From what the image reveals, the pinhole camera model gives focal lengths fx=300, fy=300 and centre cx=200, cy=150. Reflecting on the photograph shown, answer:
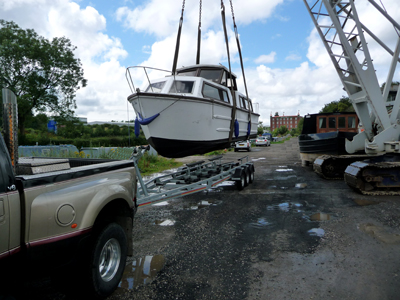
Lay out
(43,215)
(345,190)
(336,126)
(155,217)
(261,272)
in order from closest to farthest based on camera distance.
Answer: (43,215)
(261,272)
(155,217)
(345,190)
(336,126)

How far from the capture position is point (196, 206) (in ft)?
23.6

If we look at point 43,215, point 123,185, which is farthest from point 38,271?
point 123,185

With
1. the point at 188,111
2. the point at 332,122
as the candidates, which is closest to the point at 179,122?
the point at 188,111

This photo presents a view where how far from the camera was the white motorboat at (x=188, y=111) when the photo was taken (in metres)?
6.98

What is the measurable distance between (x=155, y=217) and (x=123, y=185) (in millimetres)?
2958

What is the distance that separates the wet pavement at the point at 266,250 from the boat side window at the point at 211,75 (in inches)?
141

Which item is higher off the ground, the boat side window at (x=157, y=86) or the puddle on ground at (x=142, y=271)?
the boat side window at (x=157, y=86)

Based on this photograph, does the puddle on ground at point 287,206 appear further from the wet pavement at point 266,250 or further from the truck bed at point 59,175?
the truck bed at point 59,175

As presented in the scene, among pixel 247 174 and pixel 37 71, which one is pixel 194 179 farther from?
pixel 37 71

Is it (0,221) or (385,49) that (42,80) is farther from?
(0,221)

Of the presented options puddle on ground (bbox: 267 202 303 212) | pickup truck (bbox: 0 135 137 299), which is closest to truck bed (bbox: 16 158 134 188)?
pickup truck (bbox: 0 135 137 299)

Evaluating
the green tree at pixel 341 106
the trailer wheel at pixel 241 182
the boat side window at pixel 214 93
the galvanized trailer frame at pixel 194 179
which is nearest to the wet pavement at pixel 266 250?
the galvanized trailer frame at pixel 194 179

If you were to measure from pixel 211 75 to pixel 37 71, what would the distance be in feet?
93.7

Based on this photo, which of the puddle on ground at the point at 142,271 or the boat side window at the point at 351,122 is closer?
the puddle on ground at the point at 142,271
